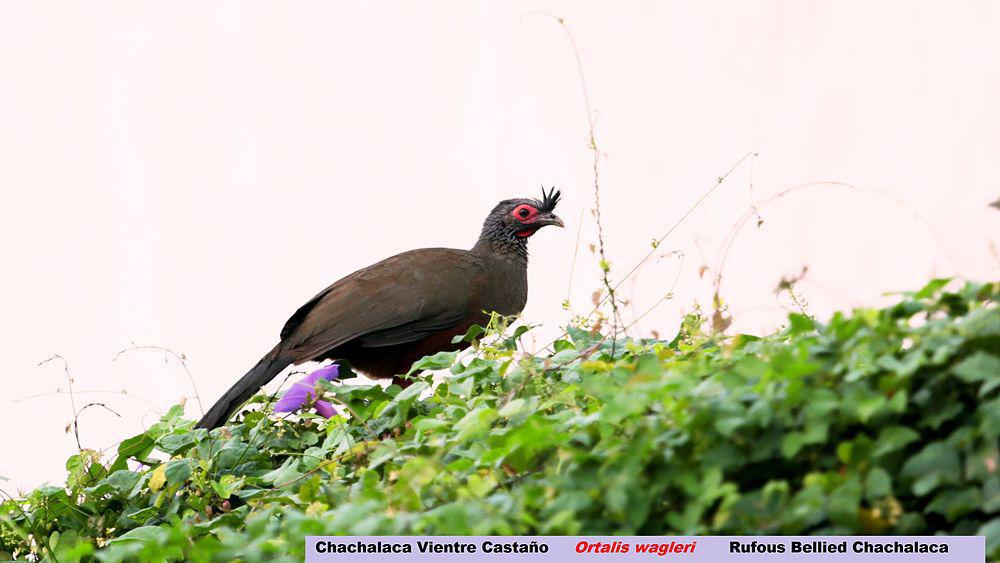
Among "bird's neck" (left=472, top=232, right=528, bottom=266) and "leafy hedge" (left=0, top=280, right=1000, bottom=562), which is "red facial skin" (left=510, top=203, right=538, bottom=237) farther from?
"leafy hedge" (left=0, top=280, right=1000, bottom=562)

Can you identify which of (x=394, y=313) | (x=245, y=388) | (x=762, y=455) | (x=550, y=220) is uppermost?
(x=550, y=220)

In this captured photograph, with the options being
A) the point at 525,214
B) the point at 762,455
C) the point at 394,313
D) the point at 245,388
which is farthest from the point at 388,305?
the point at 762,455

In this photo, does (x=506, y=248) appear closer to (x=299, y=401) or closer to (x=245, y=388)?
(x=245, y=388)

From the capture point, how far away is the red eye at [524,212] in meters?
6.96

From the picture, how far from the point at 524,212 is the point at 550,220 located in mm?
181

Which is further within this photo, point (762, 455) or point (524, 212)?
point (524, 212)

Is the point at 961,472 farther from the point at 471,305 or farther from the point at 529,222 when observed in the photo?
the point at 529,222

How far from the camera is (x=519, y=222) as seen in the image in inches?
275

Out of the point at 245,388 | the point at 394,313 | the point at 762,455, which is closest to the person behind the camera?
the point at 762,455

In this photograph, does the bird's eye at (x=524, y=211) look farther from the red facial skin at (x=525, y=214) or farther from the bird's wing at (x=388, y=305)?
the bird's wing at (x=388, y=305)

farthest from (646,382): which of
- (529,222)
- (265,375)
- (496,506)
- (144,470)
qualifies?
(529,222)

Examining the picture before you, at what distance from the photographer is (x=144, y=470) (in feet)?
16.1

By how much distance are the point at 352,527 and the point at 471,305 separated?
385cm

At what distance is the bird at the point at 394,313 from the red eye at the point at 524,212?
19 centimetres
